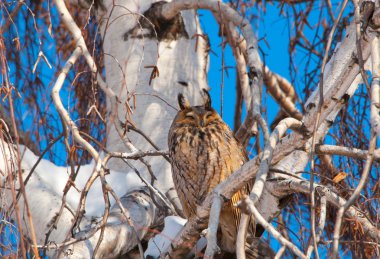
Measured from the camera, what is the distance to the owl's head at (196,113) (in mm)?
2832

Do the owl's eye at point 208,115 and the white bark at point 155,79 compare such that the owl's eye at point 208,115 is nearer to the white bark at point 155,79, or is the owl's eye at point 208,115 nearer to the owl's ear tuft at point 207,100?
the owl's ear tuft at point 207,100

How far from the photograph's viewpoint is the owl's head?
2.83 metres

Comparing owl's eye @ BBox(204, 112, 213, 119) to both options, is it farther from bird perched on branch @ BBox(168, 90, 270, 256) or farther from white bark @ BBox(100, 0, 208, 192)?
white bark @ BBox(100, 0, 208, 192)

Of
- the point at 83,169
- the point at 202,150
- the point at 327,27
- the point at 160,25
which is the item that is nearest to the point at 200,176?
the point at 202,150

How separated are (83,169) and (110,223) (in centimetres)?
46

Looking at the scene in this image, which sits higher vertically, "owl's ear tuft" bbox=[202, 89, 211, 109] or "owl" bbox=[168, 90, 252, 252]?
"owl's ear tuft" bbox=[202, 89, 211, 109]

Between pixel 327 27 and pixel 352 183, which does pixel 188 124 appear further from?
pixel 327 27

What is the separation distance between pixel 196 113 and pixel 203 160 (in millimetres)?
207

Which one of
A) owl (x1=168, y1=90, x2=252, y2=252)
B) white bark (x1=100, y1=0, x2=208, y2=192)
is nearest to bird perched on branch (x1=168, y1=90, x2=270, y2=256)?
owl (x1=168, y1=90, x2=252, y2=252)

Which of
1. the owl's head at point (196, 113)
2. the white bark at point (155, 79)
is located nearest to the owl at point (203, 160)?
the owl's head at point (196, 113)

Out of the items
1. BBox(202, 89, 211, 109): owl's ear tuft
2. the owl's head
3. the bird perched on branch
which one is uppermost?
BBox(202, 89, 211, 109): owl's ear tuft

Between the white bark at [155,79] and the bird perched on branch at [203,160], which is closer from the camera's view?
the bird perched on branch at [203,160]

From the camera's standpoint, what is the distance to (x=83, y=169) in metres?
2.73

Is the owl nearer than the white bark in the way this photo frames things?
Yes
